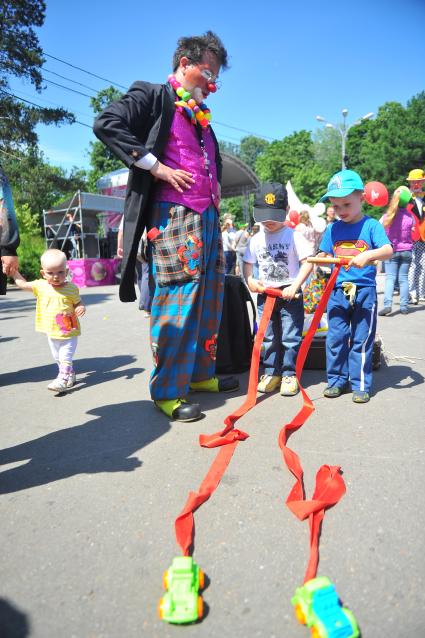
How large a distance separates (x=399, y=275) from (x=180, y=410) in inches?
218

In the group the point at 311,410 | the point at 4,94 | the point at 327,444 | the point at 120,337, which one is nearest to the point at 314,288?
the point at 120,337

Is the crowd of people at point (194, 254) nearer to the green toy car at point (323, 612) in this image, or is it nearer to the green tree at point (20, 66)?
the green toy car at point (323, 612)

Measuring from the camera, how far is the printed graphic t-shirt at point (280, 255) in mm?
3641

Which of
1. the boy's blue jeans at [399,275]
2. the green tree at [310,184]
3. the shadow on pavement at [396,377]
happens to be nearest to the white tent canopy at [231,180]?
the boy's blue jeans at [399,275]

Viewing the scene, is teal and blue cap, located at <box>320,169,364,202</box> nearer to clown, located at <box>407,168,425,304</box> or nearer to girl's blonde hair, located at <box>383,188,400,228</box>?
girl's blonde hair, located at <box>383,188,400,228</box>

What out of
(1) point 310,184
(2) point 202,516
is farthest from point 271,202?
(1) point 310,184

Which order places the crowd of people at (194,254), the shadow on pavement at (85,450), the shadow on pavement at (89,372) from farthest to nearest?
1. the shadow on pavement at (89,372)
2. the crowd of people at (194,254)
3. the shadow on pavement at (85,450)

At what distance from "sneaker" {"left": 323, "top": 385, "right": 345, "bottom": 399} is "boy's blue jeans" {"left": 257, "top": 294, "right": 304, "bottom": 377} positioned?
0.32 metres

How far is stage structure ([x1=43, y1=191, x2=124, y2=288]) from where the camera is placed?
1503cm

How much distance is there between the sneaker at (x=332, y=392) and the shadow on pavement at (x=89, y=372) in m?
1.72

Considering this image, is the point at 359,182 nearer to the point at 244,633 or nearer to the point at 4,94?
the point at 244,633

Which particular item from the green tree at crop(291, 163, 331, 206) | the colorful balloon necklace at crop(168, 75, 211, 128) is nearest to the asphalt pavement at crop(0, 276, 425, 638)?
the colorful balloon necklace at crop(168, 75, 211, 128)

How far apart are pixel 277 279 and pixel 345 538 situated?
7.29 ft

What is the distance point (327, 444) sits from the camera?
2.56 metres
